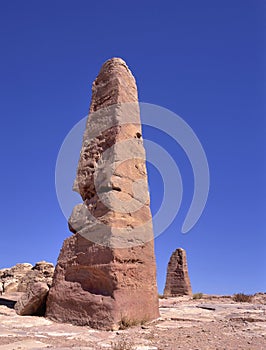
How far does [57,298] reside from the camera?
19.6ft

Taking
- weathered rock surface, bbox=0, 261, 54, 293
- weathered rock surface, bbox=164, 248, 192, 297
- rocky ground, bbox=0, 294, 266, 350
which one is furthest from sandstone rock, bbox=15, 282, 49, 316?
weathered rock surface, bbox=164, 248, 192, 297

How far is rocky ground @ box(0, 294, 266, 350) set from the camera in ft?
12.7

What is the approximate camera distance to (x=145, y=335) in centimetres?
456

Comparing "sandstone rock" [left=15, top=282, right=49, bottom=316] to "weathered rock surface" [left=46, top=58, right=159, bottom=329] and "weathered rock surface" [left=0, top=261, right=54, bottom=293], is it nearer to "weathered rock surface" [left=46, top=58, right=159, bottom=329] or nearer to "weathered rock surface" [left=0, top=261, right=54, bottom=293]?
"weathered rock surface" [left=46, top=58, right=159, bottom=329]

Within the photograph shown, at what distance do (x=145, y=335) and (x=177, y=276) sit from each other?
16167mm

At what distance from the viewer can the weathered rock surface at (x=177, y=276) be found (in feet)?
64.3

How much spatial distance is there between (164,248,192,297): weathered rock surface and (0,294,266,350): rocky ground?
14031 millimetres

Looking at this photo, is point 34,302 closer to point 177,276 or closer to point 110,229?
point 110,229

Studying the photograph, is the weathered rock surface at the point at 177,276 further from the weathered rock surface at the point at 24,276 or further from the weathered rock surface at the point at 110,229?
the weathered rock surface at the point at 110,229

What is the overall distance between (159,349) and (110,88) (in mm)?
4846

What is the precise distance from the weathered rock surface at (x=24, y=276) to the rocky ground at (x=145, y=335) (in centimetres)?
691

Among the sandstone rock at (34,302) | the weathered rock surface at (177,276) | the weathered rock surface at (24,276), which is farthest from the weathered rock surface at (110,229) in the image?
the weathered rock surface at (177,276)

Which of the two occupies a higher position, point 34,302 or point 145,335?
point 34,302

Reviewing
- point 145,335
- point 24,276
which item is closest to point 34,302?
point 145,335
